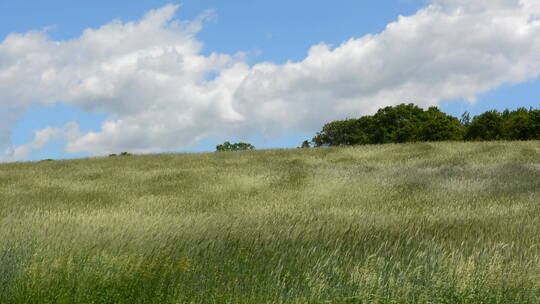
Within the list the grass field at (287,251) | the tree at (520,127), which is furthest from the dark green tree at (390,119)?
the grass field at (287,251)

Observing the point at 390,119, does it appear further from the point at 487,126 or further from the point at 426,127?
the point at 487,126

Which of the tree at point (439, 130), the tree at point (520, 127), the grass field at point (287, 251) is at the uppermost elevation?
the tree at point (439, 130)

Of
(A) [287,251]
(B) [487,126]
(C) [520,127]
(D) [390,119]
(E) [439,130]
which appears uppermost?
(D) [390,119]

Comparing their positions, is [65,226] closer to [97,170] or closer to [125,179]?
[125,179]

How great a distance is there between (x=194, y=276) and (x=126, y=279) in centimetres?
46

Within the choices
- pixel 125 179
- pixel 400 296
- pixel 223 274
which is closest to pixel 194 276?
pixel 223 274

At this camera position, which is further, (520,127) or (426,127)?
(426,127)

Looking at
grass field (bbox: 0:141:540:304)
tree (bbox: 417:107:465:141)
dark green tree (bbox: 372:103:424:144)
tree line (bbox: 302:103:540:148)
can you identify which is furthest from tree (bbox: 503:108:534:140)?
grass field (bbox: 0:141:540:304)

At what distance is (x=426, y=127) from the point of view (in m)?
41.9

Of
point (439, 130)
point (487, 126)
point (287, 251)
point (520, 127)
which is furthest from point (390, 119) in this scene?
point (287, 251)

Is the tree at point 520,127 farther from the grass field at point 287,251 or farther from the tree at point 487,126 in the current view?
the grass field at point 287,251

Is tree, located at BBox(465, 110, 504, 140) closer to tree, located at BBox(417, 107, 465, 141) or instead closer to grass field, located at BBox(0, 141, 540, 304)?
tree, located at BBox(417, 107, 465, 141)

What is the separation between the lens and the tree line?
1328 inches

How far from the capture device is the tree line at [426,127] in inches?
1328
